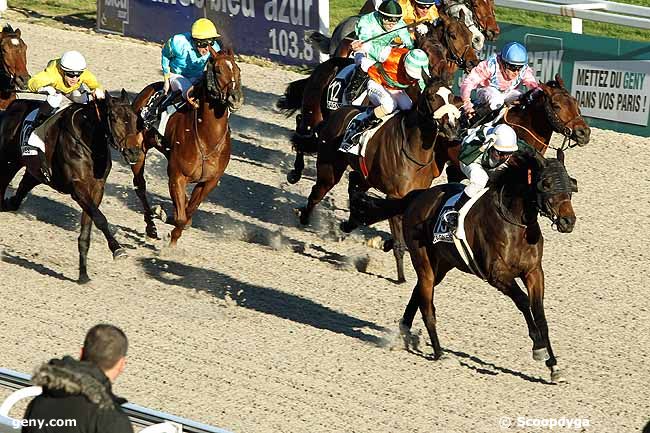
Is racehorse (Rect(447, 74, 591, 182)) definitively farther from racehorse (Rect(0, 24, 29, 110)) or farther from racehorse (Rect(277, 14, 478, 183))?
racehorse (Rect(0, 24, 29, 110))

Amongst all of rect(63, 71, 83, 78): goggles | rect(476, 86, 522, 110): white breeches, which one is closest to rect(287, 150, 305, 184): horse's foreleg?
rect(476, 86, 522, 110): white breeches

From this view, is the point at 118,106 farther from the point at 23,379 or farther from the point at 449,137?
the point at 23,379

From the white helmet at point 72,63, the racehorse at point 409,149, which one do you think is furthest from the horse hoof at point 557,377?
the white helmet at point 72,63

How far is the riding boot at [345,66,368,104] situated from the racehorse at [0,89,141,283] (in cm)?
287

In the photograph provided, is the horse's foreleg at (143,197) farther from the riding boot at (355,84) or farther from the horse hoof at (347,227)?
the riding boot at (355,84)

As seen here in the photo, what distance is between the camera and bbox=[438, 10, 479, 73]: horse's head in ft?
43.4

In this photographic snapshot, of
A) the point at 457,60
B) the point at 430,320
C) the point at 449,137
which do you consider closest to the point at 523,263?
the point at 430,320

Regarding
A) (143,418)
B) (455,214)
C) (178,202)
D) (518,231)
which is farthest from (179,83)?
(143,418)

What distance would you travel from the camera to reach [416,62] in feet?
39.4

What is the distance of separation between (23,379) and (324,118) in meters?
7.52

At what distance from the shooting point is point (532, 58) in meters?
16.6

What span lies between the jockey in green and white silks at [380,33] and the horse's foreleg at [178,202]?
7.09 feet

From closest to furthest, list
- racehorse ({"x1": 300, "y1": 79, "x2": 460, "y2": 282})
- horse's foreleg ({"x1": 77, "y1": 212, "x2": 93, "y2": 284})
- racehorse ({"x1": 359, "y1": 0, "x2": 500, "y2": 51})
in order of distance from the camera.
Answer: racehorse ({"x1": 300, "y1": 79, "x2": 460, "y2": 282}) → horse's foreleg ({"x1": 77, "y1": 212, "x2": 93, "y2": 284}) → racehorse ({"x1": 359, "y1": 0, "x2": 500, "y2": 51})

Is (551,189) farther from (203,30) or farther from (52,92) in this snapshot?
(52,92)
